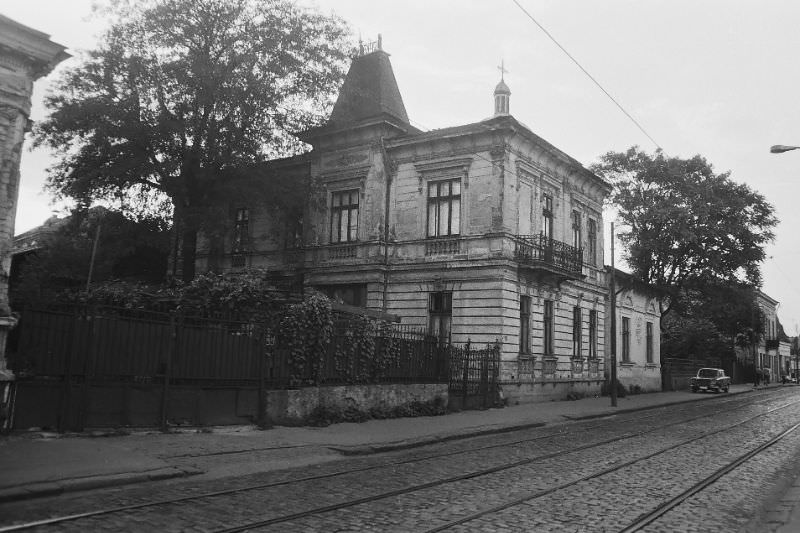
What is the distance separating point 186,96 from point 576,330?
19605mm

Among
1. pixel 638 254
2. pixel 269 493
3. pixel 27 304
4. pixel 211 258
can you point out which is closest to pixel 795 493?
pixel 269 493

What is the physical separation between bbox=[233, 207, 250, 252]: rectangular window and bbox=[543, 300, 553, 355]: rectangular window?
14.3 m

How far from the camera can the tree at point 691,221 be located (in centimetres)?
3644

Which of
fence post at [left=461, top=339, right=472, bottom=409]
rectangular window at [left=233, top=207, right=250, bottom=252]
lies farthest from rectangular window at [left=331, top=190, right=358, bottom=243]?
fence post at [left=461, top=339, right=472, bottom=409]

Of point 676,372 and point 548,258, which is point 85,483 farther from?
point 676,372

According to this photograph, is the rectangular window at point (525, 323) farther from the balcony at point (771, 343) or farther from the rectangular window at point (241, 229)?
the balcony at point (771, 343)

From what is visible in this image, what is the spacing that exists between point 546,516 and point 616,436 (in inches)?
364

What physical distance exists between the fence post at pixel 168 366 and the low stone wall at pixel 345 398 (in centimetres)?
261

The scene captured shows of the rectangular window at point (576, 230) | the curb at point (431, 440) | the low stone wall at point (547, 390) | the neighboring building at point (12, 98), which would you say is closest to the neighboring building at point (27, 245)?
the neighboring building at point (12, 98)

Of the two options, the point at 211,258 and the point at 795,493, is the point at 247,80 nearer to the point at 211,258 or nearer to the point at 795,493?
the point at 211,258

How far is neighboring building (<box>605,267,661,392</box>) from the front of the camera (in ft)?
117

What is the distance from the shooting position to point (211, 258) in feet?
106

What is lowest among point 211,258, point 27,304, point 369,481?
point 369,481

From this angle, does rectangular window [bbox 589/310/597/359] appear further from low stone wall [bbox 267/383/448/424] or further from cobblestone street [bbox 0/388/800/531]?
cobblestone street [bbox 0/388/800/531]
